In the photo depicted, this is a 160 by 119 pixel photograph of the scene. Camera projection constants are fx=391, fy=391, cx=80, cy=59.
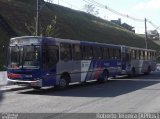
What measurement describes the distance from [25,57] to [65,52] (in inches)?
115

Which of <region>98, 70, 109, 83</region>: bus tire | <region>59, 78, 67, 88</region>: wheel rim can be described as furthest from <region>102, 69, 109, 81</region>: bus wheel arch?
<region>59, 78, 67, 88</region>: wheel rim

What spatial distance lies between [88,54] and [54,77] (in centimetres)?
518

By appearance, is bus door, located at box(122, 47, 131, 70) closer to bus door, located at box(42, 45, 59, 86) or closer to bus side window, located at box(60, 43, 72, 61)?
bus side window, located at box(60, 43, 72, 61)

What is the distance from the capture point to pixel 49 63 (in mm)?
19844

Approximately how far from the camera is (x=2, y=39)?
43.7 m

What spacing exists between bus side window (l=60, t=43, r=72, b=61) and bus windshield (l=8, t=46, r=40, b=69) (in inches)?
81.6

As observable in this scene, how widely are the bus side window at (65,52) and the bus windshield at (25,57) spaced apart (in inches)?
81.6

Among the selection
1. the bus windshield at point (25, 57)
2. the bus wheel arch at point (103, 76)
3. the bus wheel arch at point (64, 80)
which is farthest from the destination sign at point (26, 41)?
the bus wheel arch at point (103, 76)

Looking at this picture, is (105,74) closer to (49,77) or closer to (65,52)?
(65,52)

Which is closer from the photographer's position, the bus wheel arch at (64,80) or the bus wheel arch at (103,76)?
the bus wheel arch at (64,80)

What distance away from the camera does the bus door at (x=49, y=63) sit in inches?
767

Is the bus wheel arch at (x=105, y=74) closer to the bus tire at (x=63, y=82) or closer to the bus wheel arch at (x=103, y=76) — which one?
the bus wheel arch at (x=103, y=76)

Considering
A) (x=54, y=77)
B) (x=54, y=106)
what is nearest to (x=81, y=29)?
(x=54, y=77)

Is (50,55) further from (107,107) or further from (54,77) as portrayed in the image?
Answer: (107,107)
